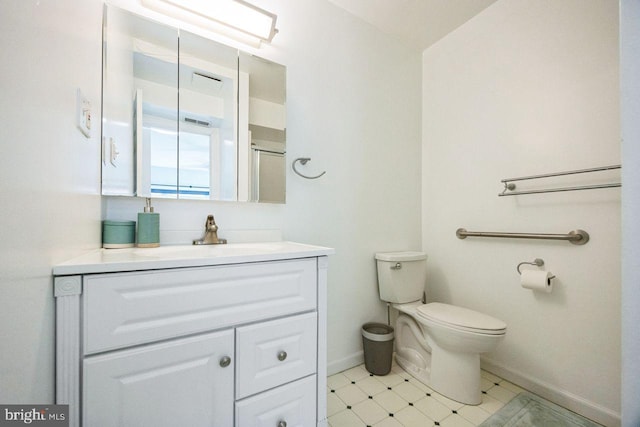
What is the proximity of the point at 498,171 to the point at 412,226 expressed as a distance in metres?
0.69

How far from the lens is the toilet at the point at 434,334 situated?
1312 millimetres

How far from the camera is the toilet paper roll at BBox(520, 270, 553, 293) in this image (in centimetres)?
134

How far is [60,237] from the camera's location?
2.08ft

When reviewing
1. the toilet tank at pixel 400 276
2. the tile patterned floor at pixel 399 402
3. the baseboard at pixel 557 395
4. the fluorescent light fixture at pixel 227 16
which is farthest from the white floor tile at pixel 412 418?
the fluorescent light fixture at pixel 227 16

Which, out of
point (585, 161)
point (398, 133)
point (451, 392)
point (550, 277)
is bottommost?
point (451, 392)

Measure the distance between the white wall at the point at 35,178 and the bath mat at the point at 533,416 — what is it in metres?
1.69

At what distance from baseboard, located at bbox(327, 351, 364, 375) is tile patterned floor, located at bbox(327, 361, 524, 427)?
0.11 feet

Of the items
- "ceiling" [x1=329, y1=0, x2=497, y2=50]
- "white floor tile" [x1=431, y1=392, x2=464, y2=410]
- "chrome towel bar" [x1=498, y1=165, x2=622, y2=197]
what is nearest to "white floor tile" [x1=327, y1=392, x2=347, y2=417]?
"white floor tile" [x1=431, y1=392, x2=464, y2=410]

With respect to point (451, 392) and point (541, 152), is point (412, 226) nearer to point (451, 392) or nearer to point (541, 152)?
point (541, 152)

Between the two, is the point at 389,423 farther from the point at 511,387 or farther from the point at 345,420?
the point at 511,387

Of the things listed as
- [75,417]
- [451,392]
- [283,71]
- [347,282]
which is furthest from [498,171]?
[75,417]

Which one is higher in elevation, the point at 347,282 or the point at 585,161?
the point at 585,161

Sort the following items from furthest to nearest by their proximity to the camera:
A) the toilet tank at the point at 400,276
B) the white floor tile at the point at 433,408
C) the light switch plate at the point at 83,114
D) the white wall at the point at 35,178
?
1. the toilet tank at the point at 400,276
2. the white floor tile at the point at 433,408
3. the light switch plate at the point at 83,114
4. the white wall at the point at 35,178

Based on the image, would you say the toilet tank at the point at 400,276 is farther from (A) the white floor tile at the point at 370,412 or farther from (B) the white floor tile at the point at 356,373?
(A) the white floor tile at the point at 370,412
